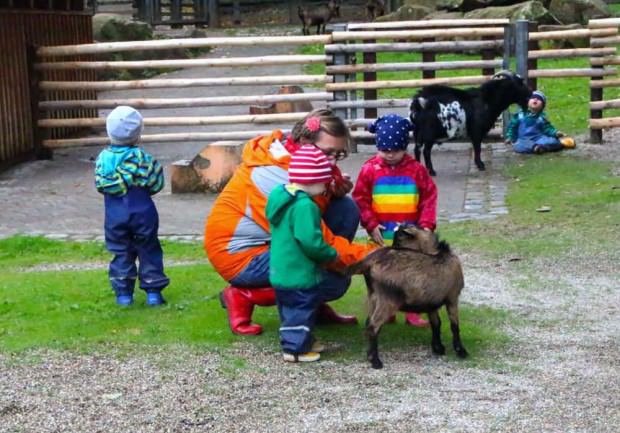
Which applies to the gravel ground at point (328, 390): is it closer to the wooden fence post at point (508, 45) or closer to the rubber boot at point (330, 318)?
the rubber boot at point (330, 318)

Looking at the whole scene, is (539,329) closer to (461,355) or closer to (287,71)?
(461,355)

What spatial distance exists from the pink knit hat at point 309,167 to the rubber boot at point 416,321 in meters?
1.20

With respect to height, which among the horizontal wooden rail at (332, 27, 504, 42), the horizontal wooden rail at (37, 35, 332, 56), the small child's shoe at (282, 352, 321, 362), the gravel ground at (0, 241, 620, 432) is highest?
the horizontal wooden rail at (332, 27, 504, 42)

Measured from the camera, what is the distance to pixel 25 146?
13.7 m

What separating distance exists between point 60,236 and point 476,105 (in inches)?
196

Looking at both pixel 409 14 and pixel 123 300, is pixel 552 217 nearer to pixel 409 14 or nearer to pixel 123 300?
pixel 123 300

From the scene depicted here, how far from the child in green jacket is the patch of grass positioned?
295 centimetres

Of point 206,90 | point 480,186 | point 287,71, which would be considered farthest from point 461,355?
point 287,71

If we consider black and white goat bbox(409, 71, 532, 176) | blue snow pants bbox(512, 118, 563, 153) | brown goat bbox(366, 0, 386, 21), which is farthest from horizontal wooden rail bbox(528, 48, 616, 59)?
brown goat bbox(366, 0, 386, 21)

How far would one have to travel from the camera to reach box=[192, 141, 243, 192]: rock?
36.1ft

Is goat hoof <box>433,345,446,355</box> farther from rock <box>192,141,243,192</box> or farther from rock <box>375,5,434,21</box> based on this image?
rock <box>375,5,434,21</box>

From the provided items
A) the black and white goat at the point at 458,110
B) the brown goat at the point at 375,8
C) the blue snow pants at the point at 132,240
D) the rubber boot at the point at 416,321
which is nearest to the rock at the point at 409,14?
the brown goat at the point at 375,8

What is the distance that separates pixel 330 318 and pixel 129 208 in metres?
1.43

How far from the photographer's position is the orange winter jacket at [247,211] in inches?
227
